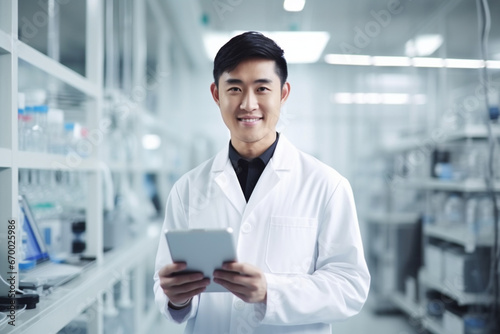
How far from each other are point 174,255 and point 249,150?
0.48m

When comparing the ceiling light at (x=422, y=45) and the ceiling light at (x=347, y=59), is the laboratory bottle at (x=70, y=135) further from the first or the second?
the ceiling light at (x=422, y=45)

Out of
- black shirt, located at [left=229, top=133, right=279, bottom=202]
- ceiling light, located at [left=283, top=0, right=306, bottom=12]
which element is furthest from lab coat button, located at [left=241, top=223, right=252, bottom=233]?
ceiling light, located at [left=283, top=0, right=306, bottom=12]

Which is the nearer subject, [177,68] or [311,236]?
[311,236]

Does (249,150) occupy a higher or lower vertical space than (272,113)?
lower

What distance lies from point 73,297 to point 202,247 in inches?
29.6

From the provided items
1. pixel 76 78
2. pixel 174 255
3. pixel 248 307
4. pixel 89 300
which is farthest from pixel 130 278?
pixel 174 255

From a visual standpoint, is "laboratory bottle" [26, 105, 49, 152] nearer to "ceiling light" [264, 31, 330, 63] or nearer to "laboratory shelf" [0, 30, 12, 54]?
"laboratory shelf" [0, 30, 12, 54]

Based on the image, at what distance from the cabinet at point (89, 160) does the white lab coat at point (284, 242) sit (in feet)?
1.47

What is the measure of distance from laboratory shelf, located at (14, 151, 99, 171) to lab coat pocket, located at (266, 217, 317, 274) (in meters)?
0.79

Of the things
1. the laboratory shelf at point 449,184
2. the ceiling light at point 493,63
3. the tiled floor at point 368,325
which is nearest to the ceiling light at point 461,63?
the ceiling light at point 493,63

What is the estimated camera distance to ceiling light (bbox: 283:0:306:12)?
283cm

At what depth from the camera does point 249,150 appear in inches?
49.7

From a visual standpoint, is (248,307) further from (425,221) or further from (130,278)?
(425,221)

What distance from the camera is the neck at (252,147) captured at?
1.25 metres
